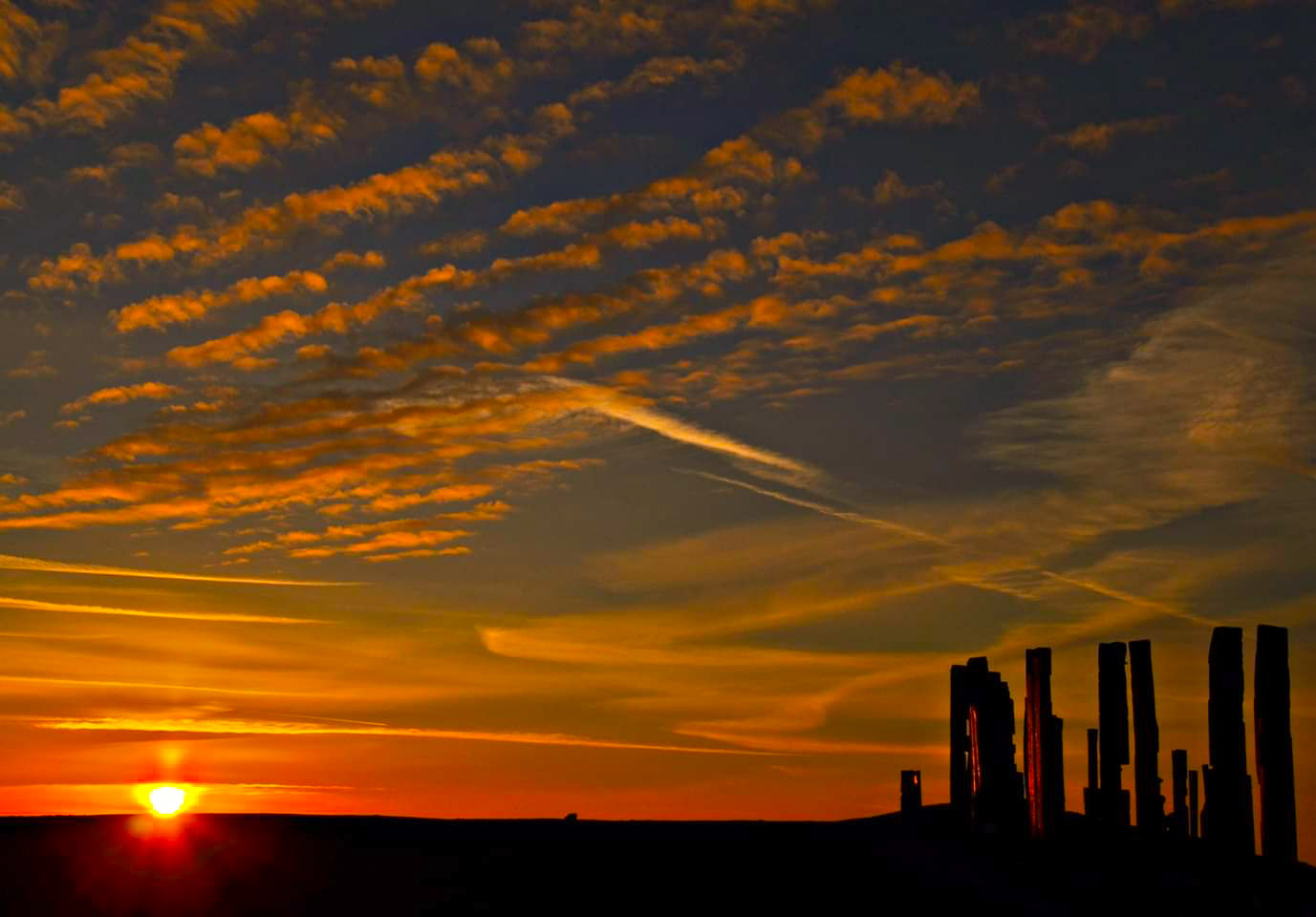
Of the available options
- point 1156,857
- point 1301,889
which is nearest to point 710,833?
point 1156,857

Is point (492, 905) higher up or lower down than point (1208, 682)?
lower down

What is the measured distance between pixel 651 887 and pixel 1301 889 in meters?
5.75

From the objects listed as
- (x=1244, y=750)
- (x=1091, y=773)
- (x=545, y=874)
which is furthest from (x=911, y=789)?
(x=545, y=874)

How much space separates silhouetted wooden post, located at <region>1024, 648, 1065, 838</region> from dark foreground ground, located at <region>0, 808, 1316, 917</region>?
996mm

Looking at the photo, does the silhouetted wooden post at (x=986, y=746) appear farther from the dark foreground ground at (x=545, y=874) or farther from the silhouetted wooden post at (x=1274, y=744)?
the silhouetted wooden post at (x=1274, y=744)

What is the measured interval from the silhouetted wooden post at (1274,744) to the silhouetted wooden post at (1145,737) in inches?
121

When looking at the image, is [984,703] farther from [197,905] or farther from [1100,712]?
[197,905]

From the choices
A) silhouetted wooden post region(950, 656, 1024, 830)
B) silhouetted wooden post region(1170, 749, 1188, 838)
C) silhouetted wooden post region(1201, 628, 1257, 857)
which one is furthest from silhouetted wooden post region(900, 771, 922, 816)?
silhouetted wooden post region(1201, 628, 1257, 857)

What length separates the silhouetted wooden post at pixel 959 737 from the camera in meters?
23.6

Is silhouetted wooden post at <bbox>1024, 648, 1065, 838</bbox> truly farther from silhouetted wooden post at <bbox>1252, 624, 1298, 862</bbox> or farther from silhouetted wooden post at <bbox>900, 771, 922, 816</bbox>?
silhouetted wooden post at <bbox>900, 771, 922, 816</bbox>

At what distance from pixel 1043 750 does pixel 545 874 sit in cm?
692

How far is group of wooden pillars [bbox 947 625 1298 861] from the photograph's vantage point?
1538 centimetres

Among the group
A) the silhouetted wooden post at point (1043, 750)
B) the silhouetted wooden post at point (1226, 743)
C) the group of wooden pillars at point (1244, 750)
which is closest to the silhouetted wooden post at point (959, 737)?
the silhouetted wooden post at point (1043, 750)

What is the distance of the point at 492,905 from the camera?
1390 centimetres
